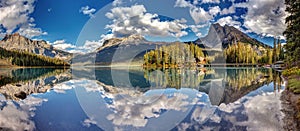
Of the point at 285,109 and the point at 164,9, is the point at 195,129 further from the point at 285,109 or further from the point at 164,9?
the point at 164,9

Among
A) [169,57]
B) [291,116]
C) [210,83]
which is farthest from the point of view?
[169,57]

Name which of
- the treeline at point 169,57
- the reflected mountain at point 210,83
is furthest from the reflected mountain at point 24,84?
the treeline at point 169,57

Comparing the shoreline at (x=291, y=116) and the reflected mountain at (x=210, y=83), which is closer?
the shoreline at (x=291, y=116)

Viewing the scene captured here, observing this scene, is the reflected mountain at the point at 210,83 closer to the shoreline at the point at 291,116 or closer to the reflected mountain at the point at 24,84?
the shoreline at the point at 291,116

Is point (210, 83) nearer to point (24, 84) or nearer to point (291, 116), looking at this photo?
point (291, 116)

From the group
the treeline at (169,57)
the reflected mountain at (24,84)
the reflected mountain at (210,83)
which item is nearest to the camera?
the reflected mountain at (210,83)

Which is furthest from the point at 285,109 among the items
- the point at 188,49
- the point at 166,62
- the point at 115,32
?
the point at 188,49

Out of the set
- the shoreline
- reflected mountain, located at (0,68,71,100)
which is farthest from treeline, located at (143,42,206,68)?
the shoreline

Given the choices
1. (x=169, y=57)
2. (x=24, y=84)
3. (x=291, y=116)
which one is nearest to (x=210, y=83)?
(x=291, y=116)

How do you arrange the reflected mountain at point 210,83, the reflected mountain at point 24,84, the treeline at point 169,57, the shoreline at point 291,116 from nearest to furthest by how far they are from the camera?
the shoreline at point 291,116, the reflected mountain at point 210,83, the reflected mountain at point 24,84, the treeline at point 169,57

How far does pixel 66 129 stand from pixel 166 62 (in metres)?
131

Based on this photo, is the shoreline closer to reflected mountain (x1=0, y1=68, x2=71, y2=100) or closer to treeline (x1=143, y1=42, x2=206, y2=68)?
reflected mountain (x1=0, y1=68, x2=71, y2=100)

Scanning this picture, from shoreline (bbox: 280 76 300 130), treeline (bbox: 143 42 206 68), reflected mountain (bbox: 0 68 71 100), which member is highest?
treeline (bbox: 143 42 206 68)

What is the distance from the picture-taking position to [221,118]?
14.3 metres
